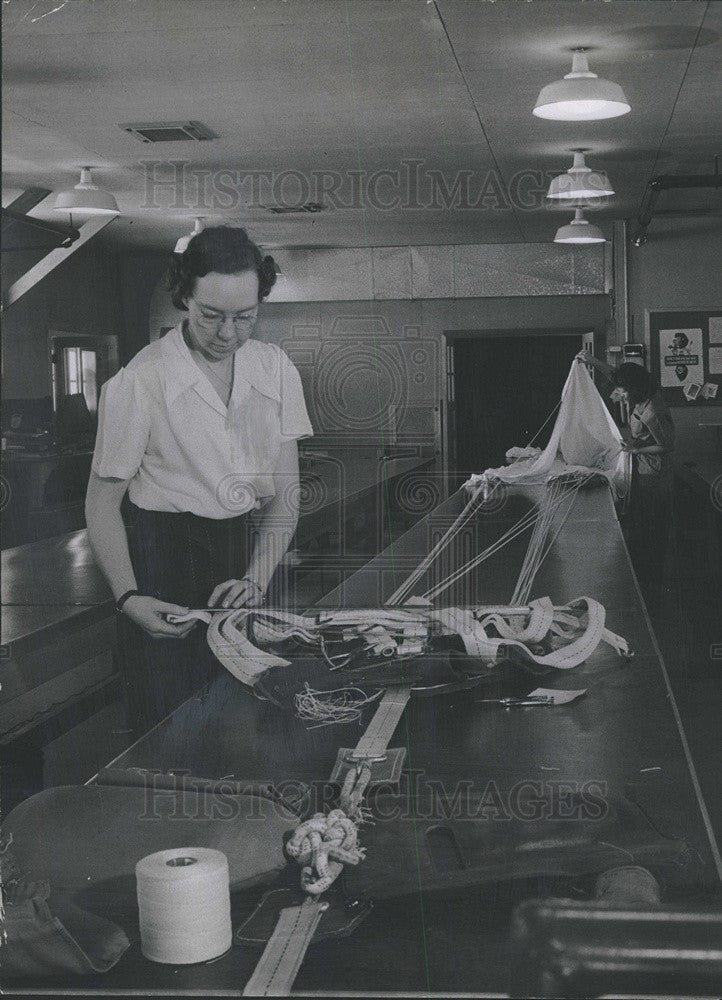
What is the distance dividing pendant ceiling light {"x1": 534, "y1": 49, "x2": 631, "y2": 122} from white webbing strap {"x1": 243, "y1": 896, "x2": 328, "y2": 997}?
1352 mm

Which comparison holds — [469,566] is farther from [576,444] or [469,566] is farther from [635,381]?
[635,381]

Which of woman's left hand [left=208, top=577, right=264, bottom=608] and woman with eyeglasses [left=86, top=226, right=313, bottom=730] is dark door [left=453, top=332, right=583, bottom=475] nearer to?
woman with eyeglasses [left=86, top=226, right=313, bottom=730]

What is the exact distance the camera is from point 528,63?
1.91m

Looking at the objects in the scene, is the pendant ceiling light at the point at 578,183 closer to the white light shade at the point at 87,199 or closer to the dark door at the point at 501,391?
the dark door at the point at 501,391

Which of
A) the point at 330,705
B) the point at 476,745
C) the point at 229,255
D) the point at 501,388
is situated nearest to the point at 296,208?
the point at 229,255

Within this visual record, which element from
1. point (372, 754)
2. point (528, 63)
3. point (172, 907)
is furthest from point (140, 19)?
point (172, 907)

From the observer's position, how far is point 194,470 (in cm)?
214

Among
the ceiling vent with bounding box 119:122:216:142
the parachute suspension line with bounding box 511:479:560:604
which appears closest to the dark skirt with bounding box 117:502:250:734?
the parachute suspension line with bounding box 511:479:560:604

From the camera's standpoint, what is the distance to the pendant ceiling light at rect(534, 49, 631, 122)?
190cm

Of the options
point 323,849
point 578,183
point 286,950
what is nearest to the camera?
point 286,950

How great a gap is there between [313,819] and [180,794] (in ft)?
1.06

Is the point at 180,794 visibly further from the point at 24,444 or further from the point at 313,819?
the point at 24,444

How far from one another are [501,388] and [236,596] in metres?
0.62

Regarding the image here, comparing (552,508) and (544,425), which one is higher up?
(544,425)
